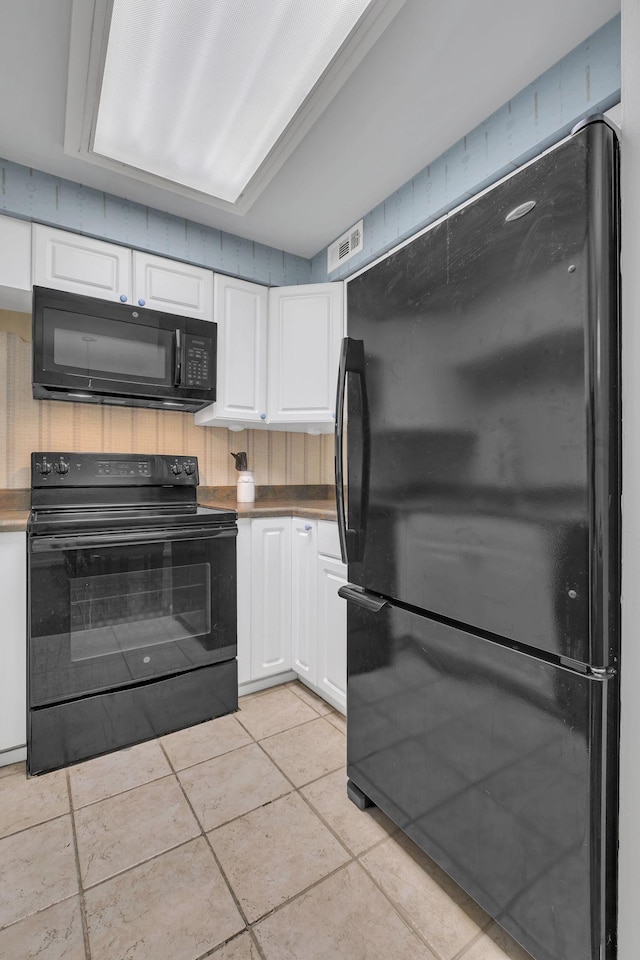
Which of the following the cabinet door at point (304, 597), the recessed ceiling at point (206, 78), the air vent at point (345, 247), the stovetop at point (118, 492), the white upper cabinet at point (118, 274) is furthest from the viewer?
the air vent at point (345, 247)

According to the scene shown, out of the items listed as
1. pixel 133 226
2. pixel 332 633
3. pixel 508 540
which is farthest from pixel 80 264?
pixel 508 540

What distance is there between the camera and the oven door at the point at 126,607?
1738mm

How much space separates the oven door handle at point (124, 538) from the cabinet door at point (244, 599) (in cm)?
8

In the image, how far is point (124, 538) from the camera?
186 cm

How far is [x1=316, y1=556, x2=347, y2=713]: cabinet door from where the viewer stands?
1959 millimetres

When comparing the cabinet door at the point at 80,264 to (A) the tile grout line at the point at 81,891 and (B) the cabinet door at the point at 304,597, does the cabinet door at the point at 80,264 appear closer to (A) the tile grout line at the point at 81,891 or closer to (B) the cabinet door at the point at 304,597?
(B) the cabinet door at the point at 304,597

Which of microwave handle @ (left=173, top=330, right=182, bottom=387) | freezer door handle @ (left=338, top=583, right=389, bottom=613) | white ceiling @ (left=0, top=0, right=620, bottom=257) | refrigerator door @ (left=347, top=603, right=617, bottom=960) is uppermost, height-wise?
white ceiling @ (left=0, top=0, right=620, bottom=257)

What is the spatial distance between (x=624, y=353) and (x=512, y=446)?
0.25 meters

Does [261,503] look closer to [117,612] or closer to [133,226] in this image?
[117,612]

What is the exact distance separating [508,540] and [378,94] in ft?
5.31

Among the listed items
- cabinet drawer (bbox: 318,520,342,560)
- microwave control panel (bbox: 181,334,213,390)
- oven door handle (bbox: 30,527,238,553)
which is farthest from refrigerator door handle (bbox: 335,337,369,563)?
microwave control panel (bbox: 181,334,213,390)

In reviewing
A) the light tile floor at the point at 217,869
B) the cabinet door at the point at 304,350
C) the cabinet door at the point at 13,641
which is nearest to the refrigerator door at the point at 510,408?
the light tile floor at the point at 217,869

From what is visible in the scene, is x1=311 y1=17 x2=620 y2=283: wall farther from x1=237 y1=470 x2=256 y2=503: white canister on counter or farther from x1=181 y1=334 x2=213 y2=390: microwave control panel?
x1=237 y1=470 x2=256 y2=503: white canister on counter

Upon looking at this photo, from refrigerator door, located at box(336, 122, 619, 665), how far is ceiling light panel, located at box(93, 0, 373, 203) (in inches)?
27.5
